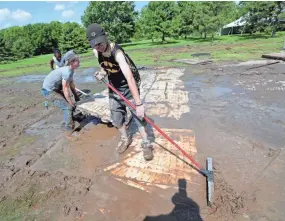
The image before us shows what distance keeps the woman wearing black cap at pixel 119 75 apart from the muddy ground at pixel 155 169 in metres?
0.41

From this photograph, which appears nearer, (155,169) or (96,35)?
(96,35)

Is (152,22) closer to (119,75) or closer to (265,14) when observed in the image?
(265,14)

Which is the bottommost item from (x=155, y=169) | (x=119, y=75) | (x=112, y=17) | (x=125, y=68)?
(x=112, y=17)

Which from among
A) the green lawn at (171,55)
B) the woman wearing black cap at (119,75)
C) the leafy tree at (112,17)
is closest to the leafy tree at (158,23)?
the leafy tree at (112,17)

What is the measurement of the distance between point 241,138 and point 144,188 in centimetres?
218

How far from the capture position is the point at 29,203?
3006mm

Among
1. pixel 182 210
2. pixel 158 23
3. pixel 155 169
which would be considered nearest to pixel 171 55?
pixel 155 169

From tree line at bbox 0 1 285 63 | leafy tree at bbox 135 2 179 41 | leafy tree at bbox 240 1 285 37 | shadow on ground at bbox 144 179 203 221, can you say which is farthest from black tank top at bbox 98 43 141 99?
leafy tree at bbox 135 2 179 41

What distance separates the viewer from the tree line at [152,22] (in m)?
27.1

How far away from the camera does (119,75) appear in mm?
3494

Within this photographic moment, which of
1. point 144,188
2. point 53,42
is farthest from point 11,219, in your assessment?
point 53,42

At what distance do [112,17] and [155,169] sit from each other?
124ft

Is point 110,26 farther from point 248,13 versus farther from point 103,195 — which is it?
point 103,195

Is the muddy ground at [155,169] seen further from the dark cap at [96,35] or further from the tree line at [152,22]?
the tree line at [152,22]
